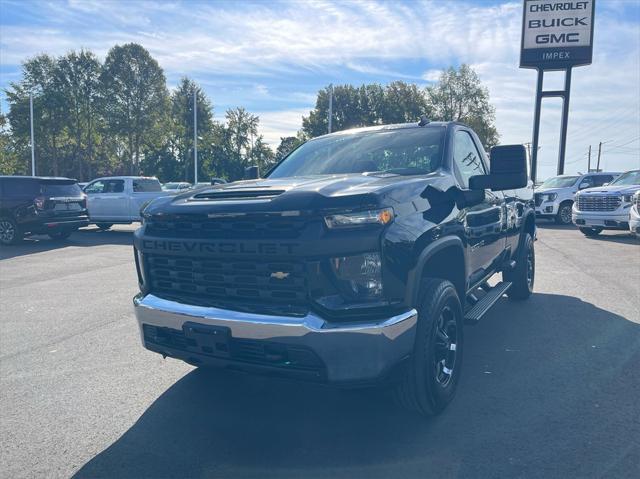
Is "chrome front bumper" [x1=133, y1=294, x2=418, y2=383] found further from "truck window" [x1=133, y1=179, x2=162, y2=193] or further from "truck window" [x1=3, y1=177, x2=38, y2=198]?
"truck window" [x1=133, y1=179, x2=162, y2=193]

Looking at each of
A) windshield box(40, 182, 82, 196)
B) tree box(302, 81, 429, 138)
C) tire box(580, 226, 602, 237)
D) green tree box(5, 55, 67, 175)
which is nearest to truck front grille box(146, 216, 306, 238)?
windshield box(40, 182, 82, 196)

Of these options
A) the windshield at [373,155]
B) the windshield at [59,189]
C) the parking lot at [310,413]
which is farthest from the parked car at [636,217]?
the windshield at [59,189]

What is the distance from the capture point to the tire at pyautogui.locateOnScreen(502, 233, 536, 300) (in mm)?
6262

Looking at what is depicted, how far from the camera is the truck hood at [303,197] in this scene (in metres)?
2.78

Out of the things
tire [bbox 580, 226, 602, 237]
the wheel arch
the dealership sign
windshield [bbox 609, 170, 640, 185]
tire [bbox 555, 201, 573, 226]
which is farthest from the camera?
the dealership sign

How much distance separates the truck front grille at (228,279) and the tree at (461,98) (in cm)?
6042

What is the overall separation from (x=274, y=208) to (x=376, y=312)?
2.52ft

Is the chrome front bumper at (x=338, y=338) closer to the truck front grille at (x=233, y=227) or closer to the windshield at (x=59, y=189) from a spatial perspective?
the truck front grille at (x=233, y=227)

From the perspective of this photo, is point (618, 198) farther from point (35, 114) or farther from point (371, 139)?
point (35, 114)

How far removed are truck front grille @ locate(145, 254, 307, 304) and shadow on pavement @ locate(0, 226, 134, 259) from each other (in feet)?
31.8

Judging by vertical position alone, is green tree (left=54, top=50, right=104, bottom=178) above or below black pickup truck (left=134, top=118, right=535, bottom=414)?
above

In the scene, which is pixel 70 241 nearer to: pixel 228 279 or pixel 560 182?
pixel 228 279

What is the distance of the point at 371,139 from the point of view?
14.8 ft

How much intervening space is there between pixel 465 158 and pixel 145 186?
13.7 meters
